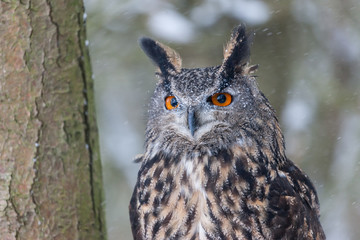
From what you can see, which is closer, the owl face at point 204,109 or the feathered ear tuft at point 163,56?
the owl face at point 204,109

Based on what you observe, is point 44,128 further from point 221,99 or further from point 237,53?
point 237,53

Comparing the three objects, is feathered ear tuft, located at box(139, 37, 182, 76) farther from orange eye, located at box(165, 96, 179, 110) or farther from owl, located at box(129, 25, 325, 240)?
orange eye, located at box(165, 96, 179, 110)

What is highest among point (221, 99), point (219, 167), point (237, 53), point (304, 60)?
point (304, 60)

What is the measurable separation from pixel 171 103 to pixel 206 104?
0.19 meters

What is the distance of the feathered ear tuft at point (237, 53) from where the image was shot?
2.23 meters

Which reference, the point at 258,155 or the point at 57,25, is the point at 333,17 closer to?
the point at 258,155

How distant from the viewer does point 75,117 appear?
2131mm

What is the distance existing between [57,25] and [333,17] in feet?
8.71

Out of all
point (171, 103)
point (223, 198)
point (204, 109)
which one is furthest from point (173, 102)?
point (223, 198)

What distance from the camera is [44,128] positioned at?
2.03 meters

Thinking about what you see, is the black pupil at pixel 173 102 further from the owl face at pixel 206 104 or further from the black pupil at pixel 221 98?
the black pupil at pixel 221 98

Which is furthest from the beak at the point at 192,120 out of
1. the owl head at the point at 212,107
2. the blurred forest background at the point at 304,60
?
the blurred forest background at the point at 304,60

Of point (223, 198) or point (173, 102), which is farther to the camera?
point (173, 102)

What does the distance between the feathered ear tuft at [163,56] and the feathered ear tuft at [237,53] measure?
26cm
